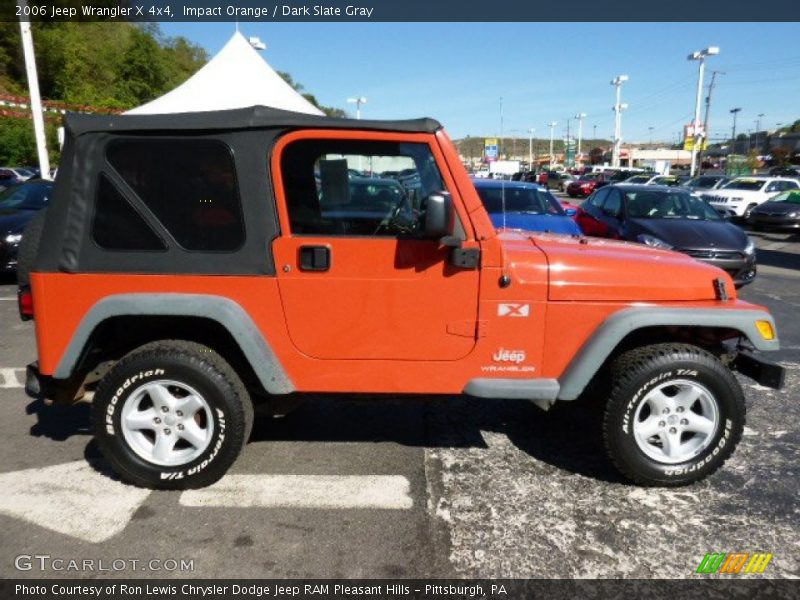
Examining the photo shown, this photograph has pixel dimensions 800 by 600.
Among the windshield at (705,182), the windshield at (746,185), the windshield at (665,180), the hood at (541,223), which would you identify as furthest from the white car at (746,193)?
the hood at (541,223)

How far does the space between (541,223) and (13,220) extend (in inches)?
294

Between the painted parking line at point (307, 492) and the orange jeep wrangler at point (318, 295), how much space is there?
12 cm

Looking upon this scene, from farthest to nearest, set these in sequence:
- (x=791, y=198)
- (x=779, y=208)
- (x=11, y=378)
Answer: (x=791, y=198), (x=779, y=208), (x=11, y=378)

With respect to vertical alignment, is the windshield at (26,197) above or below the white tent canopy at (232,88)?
below

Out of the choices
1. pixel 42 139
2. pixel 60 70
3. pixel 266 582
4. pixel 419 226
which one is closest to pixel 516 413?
pixel 419 226

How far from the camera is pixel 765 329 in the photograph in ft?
10.1

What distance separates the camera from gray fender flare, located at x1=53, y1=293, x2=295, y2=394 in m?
2.93

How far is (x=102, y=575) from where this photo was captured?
250 centimetres

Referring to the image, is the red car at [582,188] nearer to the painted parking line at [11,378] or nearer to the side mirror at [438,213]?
the painted parking line at [11,378]

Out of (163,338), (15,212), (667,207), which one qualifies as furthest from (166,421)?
(667,207)

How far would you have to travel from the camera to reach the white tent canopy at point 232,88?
400 inches

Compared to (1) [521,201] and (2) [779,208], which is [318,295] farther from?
(2) [779,208]

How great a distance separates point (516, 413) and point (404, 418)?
32.5 inches
